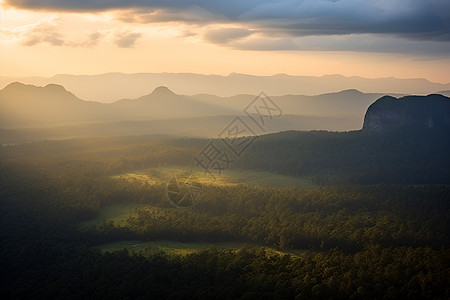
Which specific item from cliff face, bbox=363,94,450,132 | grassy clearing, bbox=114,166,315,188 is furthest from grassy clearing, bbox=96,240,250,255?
cliff face, bbox=363,94,450,132

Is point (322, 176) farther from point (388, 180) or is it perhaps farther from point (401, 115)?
point (401, 115)

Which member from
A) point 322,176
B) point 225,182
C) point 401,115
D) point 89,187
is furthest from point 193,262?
point 401,115

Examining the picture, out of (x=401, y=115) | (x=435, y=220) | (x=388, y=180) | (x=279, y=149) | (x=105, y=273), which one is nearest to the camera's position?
(x=105, y=273)

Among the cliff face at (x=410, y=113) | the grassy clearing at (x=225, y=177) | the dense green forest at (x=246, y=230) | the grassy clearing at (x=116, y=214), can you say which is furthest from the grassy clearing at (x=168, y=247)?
the cliff face at (x=410, y=113)

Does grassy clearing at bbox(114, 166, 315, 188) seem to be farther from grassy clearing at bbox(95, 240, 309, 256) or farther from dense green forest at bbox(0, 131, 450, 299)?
grassy clearing at bbox(95, 240, 309, 256)

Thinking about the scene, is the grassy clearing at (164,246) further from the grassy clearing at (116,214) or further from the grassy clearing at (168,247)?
the grassy clearing at (116,214)

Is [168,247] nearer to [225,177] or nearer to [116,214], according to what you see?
[116,214]
